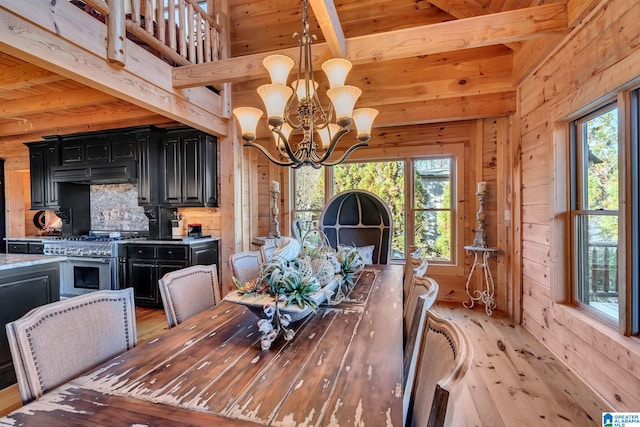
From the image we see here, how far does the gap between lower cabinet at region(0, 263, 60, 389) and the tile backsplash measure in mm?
2198

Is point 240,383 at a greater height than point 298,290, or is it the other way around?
point 298,290

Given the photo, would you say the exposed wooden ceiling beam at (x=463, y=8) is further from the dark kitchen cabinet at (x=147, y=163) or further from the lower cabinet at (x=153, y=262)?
the lower cabinet at (x=153, y=262)

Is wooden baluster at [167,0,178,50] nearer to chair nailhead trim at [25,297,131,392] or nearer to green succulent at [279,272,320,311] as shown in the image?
chair nailhead trim at [25,297,131,392]

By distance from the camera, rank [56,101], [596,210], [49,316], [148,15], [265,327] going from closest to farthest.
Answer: [49,316] < [265,327] < [596,210] < [148,15] < [56,101]

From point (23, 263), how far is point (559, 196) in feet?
Result: 14.1

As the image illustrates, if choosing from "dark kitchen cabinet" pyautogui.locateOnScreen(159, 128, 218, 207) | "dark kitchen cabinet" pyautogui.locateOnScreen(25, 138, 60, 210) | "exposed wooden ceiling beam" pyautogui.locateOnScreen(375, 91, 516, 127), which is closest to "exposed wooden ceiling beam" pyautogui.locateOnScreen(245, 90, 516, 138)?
"exposed wooden ceiling beam" pyautogui.locateOnScreen(375, 91, 516, 127)

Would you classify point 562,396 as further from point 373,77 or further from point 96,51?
point 96,51

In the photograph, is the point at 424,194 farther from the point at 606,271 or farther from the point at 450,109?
the point at 606,271

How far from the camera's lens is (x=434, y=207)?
418 centimetres

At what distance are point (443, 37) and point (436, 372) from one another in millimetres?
2530

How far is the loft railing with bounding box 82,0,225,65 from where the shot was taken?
2338 mm

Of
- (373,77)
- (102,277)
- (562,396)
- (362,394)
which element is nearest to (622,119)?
(562,396)

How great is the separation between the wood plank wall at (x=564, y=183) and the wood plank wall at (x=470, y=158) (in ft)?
1.78

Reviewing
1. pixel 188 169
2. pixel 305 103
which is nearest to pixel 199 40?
pixel 188 169
